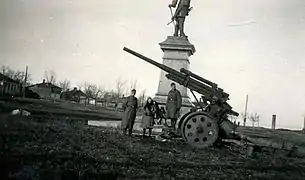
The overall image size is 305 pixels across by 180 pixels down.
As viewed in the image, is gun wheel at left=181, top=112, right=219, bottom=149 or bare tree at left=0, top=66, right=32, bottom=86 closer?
bare tree at left=0, top=66, right=32, bottom=86

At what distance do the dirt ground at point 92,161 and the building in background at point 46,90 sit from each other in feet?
0.68

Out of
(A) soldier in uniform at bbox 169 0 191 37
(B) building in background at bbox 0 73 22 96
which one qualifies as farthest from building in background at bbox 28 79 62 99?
(A) soldier in uniform at bbox 169 0 191 37

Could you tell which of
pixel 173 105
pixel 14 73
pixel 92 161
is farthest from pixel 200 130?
pixel 14 73

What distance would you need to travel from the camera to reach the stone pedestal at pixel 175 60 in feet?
16.4

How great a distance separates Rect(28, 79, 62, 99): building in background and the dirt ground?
21cm

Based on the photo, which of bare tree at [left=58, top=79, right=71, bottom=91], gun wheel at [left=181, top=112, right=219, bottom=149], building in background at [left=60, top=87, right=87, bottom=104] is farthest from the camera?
gun wheel at [left=181, top=112, right=219, bottom=149]

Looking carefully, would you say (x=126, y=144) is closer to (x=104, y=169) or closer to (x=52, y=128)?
(x=52, y=128)

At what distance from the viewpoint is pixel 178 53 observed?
518cm

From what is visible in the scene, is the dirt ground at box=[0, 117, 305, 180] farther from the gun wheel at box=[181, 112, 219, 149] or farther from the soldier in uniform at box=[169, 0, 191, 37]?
the soldier in uniform at box=[169, 0, 191, 37]

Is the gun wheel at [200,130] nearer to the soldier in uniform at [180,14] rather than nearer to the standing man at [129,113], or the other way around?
the standing man at [129,113]

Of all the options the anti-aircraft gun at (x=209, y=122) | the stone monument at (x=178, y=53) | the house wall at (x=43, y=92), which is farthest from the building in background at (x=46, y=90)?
the stone monument at (x=178, y=53)

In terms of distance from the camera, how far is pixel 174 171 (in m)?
2.49

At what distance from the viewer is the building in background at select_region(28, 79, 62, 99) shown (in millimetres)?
2877

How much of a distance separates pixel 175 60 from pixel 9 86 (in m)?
2.87
